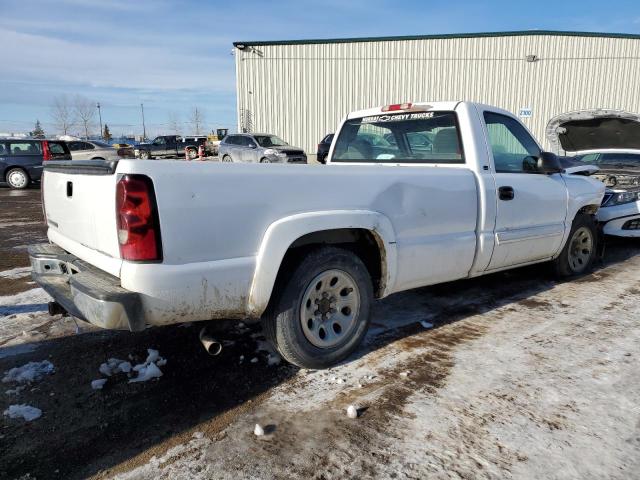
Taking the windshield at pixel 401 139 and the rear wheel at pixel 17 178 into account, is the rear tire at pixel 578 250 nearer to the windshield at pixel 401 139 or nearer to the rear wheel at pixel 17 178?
the windshield at pixel 401 139

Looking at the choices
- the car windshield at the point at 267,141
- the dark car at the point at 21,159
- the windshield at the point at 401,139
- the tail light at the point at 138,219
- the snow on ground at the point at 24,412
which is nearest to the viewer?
the tail light at the point at 138,219

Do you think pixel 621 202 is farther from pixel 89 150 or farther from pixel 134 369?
pixel 89 150

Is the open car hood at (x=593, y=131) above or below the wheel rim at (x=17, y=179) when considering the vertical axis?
above

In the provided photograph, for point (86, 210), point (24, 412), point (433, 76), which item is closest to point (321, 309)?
point (86, 210)

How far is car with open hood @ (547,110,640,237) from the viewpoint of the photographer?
22.2 feet

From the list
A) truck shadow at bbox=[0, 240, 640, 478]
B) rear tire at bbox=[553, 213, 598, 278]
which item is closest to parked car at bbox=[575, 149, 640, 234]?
rear tire at bbox=[553, 213, 598, 278]

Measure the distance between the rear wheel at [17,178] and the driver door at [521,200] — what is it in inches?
645

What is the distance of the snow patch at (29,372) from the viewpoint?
316cm

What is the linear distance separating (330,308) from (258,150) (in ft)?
57.5

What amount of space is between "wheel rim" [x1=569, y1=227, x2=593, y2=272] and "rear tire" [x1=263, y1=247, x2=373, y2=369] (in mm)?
3259

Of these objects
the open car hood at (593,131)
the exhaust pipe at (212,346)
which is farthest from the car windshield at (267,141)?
the exhaust pipe at (212,346)

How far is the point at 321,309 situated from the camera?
129 inches

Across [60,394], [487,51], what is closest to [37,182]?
[60,394]

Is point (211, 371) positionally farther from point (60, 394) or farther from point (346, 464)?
point (346, 464)
